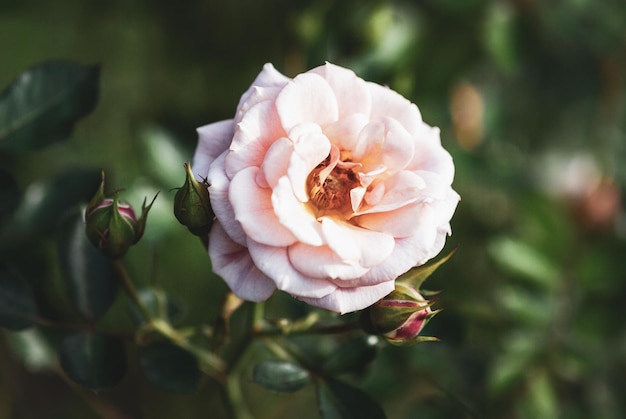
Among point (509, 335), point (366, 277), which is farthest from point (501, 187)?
point (366, 277)

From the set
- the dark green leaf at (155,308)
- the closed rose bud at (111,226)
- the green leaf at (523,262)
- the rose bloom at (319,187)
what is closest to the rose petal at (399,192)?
the rose bloom at (319,187)

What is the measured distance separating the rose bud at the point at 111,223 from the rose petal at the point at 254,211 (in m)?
0.10

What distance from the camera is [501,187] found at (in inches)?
46.4

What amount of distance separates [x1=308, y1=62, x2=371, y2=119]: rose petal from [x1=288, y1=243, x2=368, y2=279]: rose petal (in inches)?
5.4

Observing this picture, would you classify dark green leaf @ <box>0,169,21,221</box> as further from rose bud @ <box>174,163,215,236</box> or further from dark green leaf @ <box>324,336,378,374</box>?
dark green leaf @ <box>324,336,378,374</box>

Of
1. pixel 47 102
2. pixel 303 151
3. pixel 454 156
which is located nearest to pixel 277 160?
pixel 303 151

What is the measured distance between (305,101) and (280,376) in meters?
0.29

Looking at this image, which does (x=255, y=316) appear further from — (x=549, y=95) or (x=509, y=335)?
(x=549, y=95)

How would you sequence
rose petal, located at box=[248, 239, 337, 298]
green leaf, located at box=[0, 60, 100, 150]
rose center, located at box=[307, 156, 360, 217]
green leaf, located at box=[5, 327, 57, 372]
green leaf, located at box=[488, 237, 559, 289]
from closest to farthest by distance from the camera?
rose petal, located at box=[248, 239, 337, 298] → rose center, located at box=[307, 156, 360, 217] → green leaf, located at box=[0, 60, 100, 150] → green leaf, located at box=[5, 327, 57, 372] → green leaf, located at box=[488, 237, 559, 289]

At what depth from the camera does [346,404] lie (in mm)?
705

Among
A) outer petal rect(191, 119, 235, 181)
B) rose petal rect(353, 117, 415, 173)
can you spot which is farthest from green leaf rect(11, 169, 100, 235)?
rose petal rect(353, 117, 415, 173)

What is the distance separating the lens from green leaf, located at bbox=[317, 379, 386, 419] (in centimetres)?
69

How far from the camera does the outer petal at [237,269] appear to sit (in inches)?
22.7

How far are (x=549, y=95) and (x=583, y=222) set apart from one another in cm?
32
